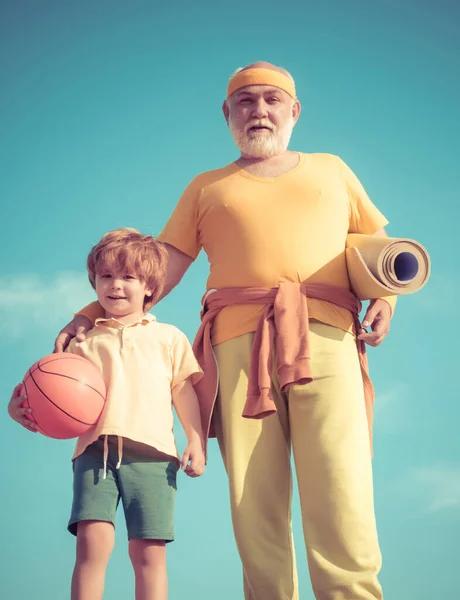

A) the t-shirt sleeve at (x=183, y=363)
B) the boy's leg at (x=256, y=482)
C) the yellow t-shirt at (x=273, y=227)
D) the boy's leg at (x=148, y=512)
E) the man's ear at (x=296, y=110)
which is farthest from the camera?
the man's ear at (x=296, y=110)

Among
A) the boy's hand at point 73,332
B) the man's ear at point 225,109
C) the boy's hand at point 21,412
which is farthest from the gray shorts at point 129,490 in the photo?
the man's ear at point 225,109

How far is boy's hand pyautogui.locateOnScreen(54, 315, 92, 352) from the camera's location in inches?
185

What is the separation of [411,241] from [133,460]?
1.82 meters

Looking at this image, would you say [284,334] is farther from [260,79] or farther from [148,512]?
[260,79]

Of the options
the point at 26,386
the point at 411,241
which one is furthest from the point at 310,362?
the point at 26,386

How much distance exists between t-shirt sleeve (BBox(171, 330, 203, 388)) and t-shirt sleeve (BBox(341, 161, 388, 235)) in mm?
1220

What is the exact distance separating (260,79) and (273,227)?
91 centimetres

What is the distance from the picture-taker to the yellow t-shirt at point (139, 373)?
439cm

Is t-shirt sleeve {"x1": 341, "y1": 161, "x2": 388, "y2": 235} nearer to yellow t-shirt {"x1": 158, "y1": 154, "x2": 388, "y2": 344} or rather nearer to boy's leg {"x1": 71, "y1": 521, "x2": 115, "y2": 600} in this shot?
yellow t-shirt {"x1": 158, "y1": 154, "x2": 388, "y2": 344}

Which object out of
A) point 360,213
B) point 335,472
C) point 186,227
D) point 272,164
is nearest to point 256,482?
point 335,472

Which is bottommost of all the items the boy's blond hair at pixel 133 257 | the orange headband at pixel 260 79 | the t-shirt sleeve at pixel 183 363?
the t-shirt sleeve at pixel 183 363

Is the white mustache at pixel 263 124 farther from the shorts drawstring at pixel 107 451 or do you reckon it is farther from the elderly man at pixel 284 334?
the shorts drawstring at pixel 107 451

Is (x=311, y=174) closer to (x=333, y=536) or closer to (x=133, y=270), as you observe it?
(x=133, y=270)

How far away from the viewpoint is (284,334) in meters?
4.64
